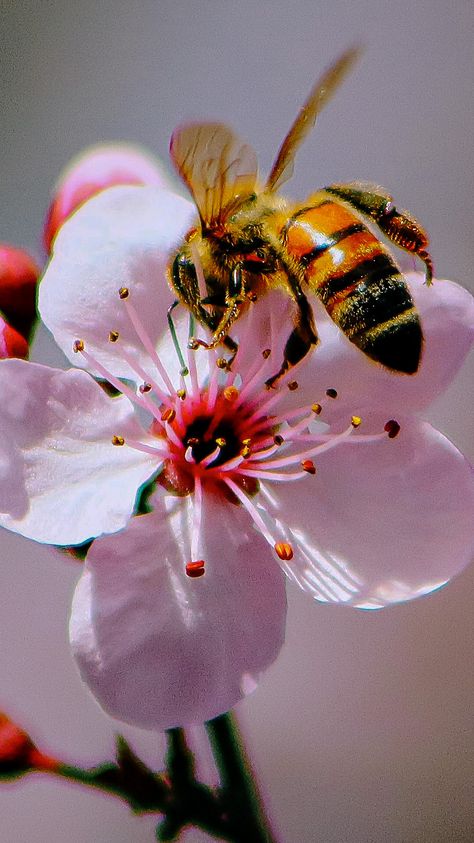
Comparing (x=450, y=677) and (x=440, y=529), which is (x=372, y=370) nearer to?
(x=440, y=529)

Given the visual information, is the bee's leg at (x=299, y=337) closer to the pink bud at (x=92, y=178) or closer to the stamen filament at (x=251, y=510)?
the stamen filament at (x=251, y=510)

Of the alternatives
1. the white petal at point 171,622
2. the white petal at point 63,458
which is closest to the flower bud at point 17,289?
the white petal at point 63,458

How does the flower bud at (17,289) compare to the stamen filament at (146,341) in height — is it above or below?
below

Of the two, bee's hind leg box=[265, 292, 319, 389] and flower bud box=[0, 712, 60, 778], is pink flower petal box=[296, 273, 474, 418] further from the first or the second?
flower bud box=[0, 712, 60, 778]

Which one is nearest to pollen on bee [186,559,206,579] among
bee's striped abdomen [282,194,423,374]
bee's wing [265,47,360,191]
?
bee's striped abdomen [282,194,423,374]

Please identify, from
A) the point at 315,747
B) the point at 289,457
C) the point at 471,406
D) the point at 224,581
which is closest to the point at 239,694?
the point at 224,581

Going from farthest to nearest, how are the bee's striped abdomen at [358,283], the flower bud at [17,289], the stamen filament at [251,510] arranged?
the flower bud at [17,289]
the stamen filament at [251,510]
the bee's striped abdomen at [358,283]
